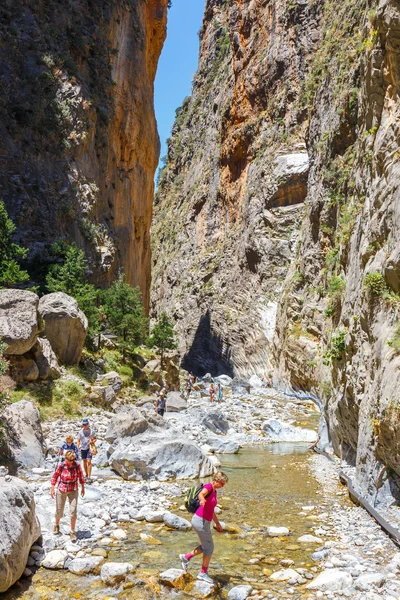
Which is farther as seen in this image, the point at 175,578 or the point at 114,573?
the point at 114,573

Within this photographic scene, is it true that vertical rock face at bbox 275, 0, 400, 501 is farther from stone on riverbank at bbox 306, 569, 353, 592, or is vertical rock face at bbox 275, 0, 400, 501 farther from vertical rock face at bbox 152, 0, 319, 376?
vertical rock face at bbox 152, 0, 319, 376

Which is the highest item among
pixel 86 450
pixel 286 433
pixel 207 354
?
pixel 86 450

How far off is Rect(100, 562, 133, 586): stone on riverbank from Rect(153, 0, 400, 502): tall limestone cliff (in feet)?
15.8

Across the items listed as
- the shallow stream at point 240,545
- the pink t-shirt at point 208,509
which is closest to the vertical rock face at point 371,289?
the shallow stream at point 240,545

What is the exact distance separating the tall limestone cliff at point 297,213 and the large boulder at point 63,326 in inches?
381

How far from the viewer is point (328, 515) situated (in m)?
9.66

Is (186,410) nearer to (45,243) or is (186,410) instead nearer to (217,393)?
(217,393)

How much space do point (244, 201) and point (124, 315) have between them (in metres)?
28.6

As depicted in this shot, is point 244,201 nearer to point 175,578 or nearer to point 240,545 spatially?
point 240,545

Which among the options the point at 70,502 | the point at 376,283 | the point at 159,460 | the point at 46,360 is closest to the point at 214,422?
the point at 46,360

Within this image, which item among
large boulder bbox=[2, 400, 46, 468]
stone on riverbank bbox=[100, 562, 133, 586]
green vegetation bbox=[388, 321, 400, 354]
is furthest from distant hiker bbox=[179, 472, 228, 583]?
large boulder bbox=[2, 400, 46, 468]

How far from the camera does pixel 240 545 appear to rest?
8156 millimetres

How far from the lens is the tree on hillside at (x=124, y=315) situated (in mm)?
26556

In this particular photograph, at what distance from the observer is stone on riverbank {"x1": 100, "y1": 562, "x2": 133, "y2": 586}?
6.60 meters
